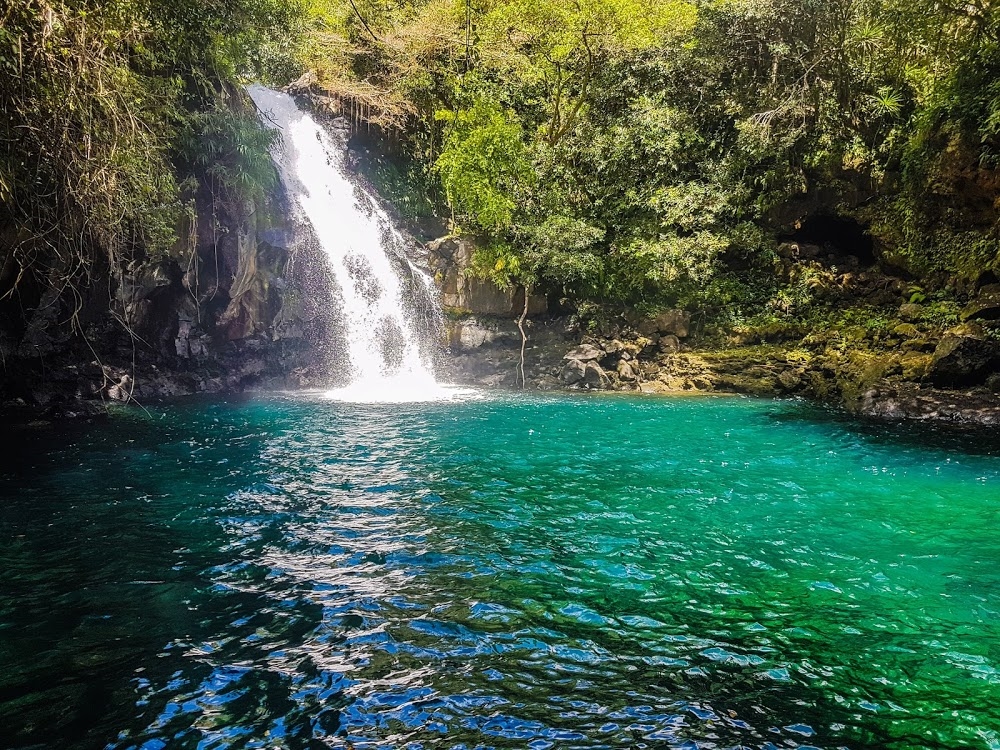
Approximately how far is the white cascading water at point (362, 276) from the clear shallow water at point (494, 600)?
11.3 m

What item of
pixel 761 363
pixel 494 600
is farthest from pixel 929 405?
pixel 494 600

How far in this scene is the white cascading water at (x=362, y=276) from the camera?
21.9m

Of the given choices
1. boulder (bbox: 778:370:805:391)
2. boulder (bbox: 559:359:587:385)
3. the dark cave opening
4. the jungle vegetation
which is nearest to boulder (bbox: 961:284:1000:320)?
the jungle vegetation

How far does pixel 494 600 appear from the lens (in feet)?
17.7

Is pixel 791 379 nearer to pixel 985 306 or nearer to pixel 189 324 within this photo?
pixel 985 306

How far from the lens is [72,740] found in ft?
11.4

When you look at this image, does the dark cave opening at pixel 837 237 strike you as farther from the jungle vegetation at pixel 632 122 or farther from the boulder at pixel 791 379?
the boulder at pixel 791 379

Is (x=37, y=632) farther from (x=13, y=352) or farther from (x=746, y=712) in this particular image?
(x=13, y=352)

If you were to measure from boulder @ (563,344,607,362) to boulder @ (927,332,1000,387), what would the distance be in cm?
962

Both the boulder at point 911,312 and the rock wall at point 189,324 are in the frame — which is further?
the boulder at point 911,312

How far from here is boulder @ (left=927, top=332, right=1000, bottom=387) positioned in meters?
14.4

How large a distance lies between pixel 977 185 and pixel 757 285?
270 inches

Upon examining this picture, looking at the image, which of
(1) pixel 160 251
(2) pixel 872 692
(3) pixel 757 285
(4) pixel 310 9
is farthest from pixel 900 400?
(4) pixel 310 9

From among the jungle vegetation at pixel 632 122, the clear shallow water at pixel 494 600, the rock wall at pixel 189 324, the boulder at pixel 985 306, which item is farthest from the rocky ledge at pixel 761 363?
the rock wall at pixel 189 324
